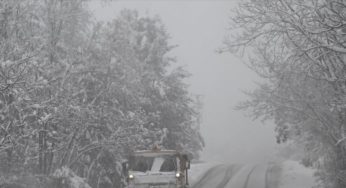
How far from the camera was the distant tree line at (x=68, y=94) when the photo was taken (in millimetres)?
16078

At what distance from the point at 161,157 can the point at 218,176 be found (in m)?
12.7

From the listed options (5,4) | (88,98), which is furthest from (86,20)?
(5,4)

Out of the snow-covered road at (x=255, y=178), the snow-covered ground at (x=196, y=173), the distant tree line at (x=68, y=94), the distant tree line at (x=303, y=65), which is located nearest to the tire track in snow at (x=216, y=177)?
the snow-covered road at (x=255, y=178)

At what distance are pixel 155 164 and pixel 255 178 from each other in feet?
41.3

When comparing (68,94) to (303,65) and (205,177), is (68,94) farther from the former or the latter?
(205,177)

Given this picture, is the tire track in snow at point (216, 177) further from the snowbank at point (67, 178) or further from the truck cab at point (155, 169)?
the snowbank at point (67, 178)

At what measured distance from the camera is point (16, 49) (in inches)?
612

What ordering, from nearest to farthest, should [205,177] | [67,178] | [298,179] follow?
[67,178]
[298,179]
[205,177]

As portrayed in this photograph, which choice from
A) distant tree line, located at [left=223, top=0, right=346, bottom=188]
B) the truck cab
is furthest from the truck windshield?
distant tree line, located at [left=223, top=0, right=346, bottom=188]

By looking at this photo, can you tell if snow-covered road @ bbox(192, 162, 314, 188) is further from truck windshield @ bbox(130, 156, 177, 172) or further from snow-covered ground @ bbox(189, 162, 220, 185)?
truck windshield @ bbox(130, 156, 177, 172)

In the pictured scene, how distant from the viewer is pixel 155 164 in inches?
715

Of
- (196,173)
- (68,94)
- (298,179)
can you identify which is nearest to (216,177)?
(196,173)

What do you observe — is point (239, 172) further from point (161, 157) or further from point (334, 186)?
point (161, 157)

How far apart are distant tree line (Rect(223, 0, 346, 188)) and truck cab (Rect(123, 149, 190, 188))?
4455 millimetres
